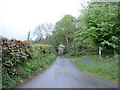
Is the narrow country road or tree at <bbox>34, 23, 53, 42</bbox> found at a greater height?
tree at <bbox>34, 23, 53, 42</bbox>

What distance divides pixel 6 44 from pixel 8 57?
57 centimetres

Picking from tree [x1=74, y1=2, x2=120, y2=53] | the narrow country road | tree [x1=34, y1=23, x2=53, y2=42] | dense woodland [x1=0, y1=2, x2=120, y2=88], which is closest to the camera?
dense woodland [x1=0, y1=2, x2=120, y2=88]

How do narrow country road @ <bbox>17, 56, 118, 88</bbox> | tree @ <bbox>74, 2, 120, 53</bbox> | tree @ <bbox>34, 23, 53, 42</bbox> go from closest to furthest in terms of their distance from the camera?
1. narrow country road @ <bbox>17, 56, 118, 88</bbox>
2. tree @ <bbox>74, 2, 120, 53</bbox>
3. tree @ <bbox>34, 23, 53, 42</bbox>

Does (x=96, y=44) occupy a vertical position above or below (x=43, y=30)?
below

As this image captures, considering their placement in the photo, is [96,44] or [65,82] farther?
[96,44]

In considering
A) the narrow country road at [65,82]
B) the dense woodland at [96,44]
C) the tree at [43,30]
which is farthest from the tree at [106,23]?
the tree at [43,30]

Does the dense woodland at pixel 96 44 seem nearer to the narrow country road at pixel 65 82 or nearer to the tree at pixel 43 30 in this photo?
the narrow country road at pixel 65 82

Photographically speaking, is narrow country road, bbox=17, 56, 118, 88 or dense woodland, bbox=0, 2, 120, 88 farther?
narrow country road, bbox=17, 56, 118, 88

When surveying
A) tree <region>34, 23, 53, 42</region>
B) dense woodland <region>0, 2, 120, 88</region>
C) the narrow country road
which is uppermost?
tree <region>34, 23, 53, 42</region>

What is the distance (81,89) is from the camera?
13.8ft

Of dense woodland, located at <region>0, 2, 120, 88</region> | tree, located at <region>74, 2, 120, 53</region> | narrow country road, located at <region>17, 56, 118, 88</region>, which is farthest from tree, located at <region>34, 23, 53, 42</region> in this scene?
narrow country road, located at <region>17, 56, 118, 88</region>

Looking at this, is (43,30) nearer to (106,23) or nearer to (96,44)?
(96,44)

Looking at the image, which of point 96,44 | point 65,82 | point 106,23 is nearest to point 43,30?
point 96,44

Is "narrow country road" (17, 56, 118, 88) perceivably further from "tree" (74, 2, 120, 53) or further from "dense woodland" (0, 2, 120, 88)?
"tree" (74, 2, 120, 53)
